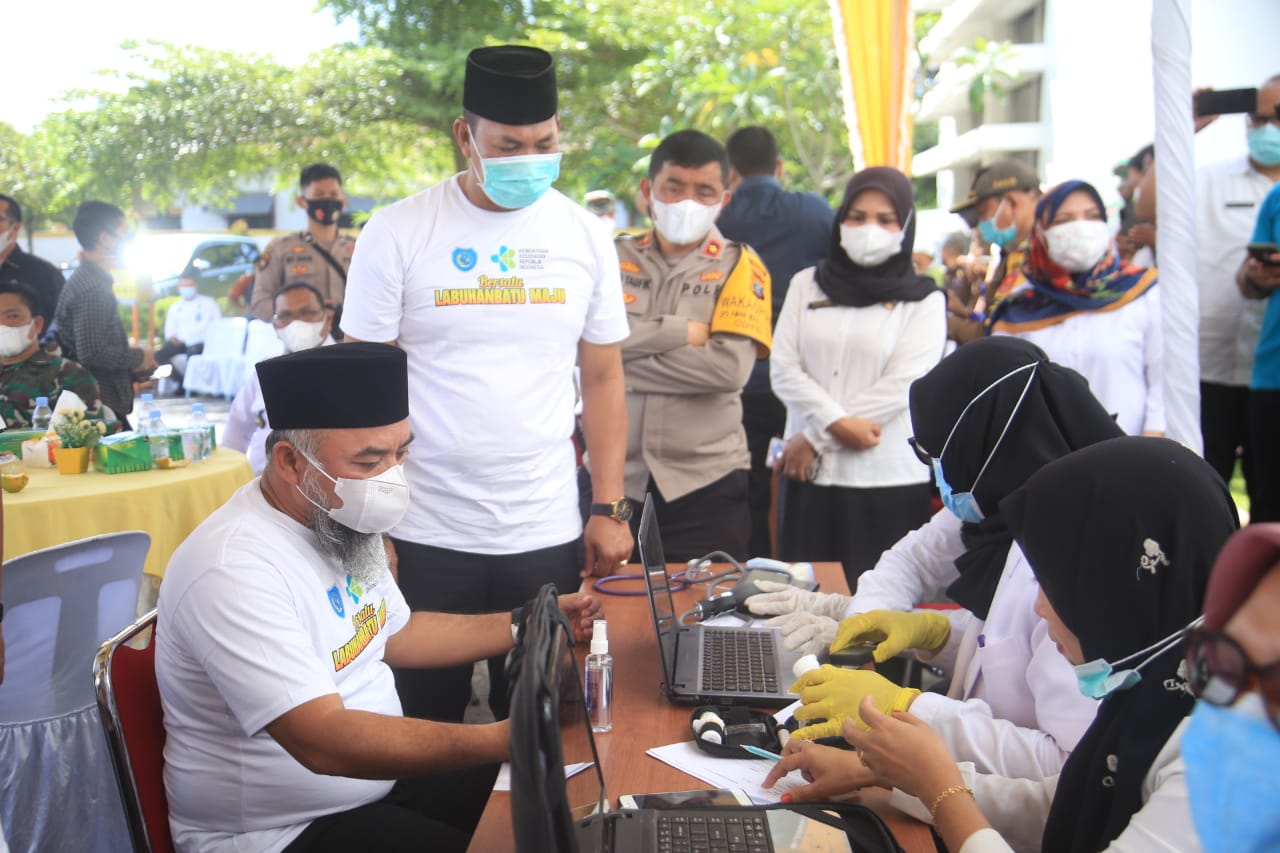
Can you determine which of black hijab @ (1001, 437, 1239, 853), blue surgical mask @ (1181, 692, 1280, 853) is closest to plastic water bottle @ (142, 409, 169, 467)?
black hijab @ (1001, 437, 1239, 853)

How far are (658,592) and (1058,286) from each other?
223 centimetres

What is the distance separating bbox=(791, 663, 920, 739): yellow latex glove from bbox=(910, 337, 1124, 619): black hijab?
438 mm

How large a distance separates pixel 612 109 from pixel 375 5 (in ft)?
11.4

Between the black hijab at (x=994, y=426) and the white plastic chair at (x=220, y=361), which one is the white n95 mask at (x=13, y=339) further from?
the white plastic chair at (x=220, y=361)

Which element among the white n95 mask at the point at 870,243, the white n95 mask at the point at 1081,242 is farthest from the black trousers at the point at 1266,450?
the white n95 mask at the point at 870,243

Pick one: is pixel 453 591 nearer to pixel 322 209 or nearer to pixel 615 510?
pixel 615 510

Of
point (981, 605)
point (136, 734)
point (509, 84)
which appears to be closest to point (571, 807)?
point (136, 734)

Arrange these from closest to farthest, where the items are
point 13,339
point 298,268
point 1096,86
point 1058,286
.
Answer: point 1058,286 → point 13,339 → point 298,268 → point 1096,86

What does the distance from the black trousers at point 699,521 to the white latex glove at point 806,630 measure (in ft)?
2.84

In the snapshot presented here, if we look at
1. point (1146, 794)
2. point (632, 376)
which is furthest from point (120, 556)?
point (1146, 794)

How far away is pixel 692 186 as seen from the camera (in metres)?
3.30

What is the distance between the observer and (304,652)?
5.13 feet

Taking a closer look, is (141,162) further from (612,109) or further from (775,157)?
(775,157)

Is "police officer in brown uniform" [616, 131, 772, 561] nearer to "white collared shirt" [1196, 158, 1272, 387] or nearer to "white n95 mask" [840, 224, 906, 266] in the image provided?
"white n95 mask" [840, 224, 906, 266]
